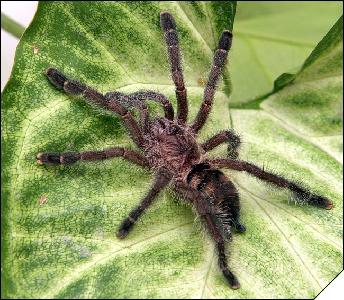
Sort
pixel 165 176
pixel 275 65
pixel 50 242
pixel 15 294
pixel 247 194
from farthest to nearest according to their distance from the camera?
pixel 275 65, pixel 247 194, pixel 165 176, pixel 50 242, pixel 15 294

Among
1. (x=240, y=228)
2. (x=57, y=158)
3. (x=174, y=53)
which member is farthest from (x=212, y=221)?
(x=174, y=53)

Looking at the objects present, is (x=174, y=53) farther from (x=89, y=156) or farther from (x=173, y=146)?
(x=89, y=156)

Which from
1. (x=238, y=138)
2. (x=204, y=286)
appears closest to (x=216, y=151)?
(x=238, y=138)

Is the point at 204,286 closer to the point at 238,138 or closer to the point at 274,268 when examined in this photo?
the point at 274,268

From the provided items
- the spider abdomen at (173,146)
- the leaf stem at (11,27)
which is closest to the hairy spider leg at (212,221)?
the spider abdomen at (173,146)

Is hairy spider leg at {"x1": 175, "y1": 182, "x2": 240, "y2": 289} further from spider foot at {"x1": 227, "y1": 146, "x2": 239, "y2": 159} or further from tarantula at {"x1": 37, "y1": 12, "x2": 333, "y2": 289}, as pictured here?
spider foot at {"x1": 227, "y1": 146, "x2": 239, "y2": 159}

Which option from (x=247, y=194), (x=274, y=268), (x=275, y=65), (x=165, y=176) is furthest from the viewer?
(x=275, y=65)

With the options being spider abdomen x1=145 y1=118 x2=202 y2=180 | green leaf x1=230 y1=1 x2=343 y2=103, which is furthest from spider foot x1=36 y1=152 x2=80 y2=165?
green leaf x1=230 y1=1 x2=343 y2=103
